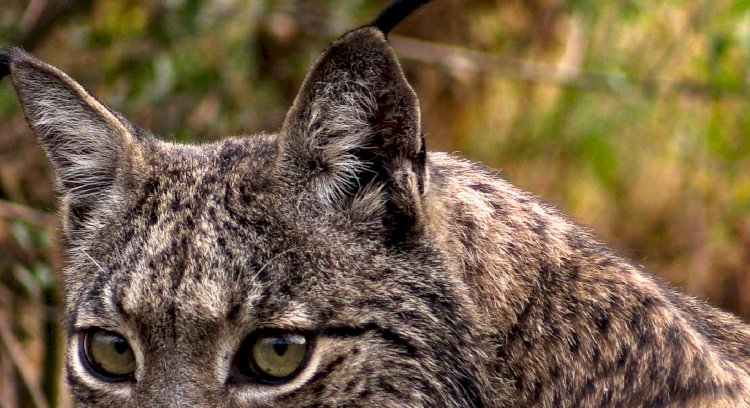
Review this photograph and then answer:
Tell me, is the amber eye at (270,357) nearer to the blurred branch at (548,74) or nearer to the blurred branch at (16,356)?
the blurred branch at (16,356)

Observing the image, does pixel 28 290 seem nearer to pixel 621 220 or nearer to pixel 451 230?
pixel 451 230

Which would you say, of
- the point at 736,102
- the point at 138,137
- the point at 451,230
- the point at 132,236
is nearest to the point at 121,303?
the point at 132,236

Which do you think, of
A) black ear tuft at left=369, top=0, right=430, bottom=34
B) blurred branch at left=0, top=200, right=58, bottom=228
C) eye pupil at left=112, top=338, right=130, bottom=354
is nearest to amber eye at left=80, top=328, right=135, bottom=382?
eye pupil at left=112, top=338, right=130, bottom=354

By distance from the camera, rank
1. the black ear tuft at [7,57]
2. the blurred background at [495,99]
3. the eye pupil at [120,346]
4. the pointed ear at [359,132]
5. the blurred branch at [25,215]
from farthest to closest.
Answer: the blurred background at [495,99] < the blurred branch at [25,215] < the black ear tuft at [7,57] < the eye pupil at [120,346] < the pointed ear at [359,132]

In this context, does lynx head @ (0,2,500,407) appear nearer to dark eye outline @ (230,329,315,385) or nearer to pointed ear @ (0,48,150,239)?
dark eye outline @ (230,329,315,385)

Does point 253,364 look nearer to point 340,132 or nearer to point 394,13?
point 340,132

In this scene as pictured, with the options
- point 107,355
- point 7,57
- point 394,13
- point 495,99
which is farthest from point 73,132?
point 495,99

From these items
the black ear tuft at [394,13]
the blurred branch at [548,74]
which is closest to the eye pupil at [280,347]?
the black ear tuft at [394,13]
